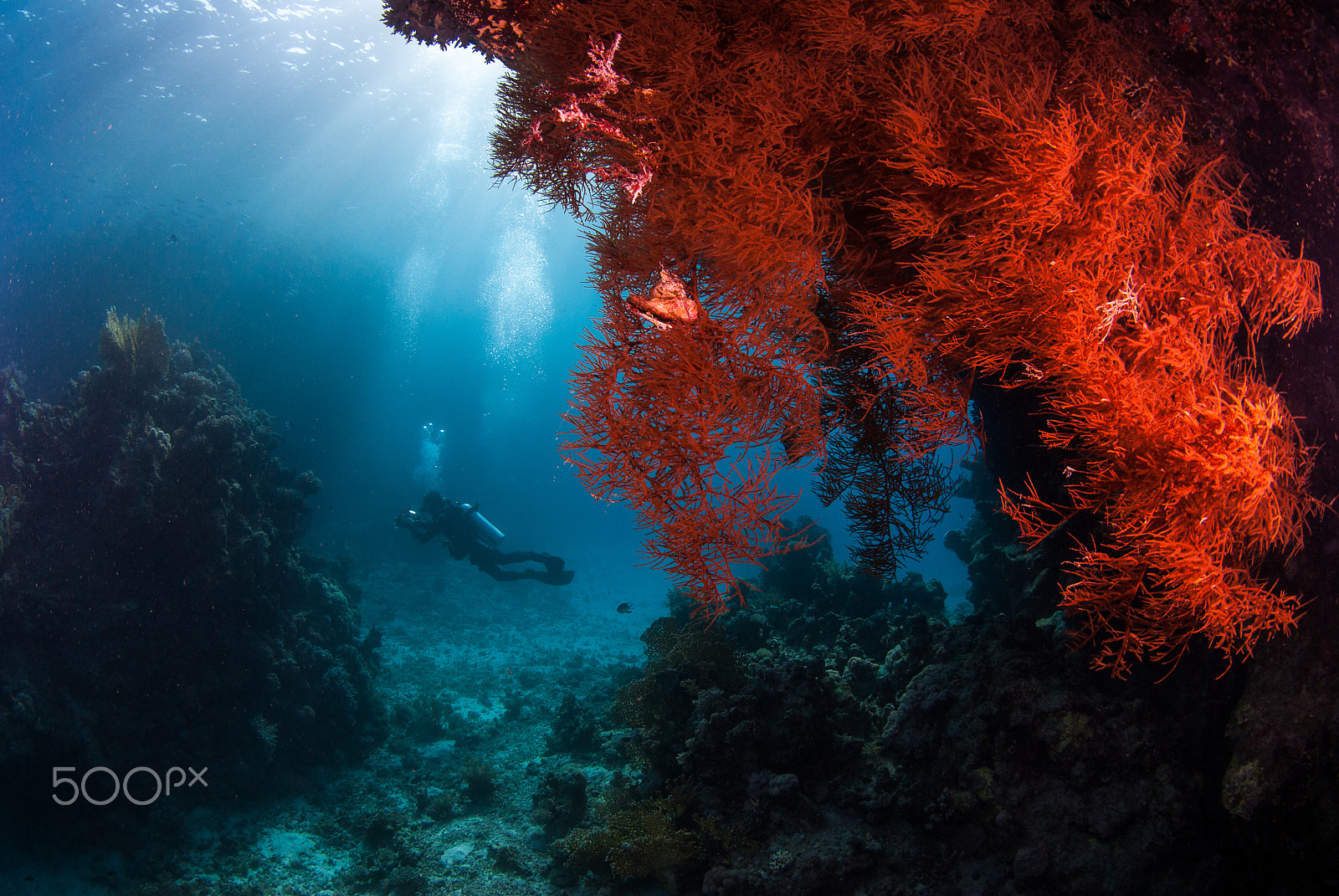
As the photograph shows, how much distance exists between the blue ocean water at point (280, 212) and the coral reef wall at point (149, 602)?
27.9 ft

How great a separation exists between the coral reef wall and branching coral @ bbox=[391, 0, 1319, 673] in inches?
426

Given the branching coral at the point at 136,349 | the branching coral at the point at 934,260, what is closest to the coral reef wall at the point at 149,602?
the branching coral at the point at 136,349

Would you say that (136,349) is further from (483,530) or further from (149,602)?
(483,530)

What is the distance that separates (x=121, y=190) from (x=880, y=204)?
2515 inches

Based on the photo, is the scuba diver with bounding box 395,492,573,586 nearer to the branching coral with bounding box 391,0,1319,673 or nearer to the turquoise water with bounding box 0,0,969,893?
the turquoise water with bounding box 0,0,969,893

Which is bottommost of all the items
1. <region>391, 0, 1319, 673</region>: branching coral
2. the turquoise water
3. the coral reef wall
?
<region>391, 0, 1319, 673</region>: branching coral

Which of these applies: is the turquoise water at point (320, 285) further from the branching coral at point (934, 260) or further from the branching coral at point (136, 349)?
the branching coral at point (136, 349)

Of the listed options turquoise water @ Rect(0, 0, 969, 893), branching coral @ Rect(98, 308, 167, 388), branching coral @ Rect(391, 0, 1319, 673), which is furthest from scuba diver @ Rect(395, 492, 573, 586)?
branching coral @ Rect(391, 0, 1319, 673)

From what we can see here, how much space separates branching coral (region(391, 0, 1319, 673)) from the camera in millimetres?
2582

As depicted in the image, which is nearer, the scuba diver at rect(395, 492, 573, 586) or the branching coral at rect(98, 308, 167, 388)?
the branching coral at rect(98, 308, 167, 388)

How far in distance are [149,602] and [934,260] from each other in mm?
13015

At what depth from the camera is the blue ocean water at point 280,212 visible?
2814cm

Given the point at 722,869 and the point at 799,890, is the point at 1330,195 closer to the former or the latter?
the point at 799,890

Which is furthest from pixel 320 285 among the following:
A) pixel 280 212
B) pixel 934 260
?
pixel 934 260
